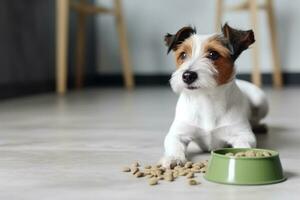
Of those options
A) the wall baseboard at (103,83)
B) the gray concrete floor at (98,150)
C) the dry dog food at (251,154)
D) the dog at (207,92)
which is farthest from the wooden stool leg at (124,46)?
the dry dog food at (251,154)

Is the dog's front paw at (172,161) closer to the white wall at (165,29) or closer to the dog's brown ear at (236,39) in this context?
the dog's brown ear at (236,39)

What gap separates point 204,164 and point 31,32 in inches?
131

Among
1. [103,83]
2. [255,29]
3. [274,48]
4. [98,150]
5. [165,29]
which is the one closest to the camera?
[98,150]

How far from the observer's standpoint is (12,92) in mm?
4254

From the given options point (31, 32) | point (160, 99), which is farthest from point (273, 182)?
point (31, 32)

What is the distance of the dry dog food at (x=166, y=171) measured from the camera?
1358 millimetres

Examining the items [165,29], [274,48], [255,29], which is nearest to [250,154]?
[255,29]

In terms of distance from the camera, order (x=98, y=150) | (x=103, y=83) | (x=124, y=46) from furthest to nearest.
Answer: (x=103, y=83) < (x=124, y=46) < (x=98, y=150)

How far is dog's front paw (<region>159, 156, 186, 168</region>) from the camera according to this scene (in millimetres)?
1491

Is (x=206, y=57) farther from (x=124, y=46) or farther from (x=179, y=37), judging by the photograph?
(x=124, y=46)

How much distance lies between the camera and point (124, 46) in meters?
5.38

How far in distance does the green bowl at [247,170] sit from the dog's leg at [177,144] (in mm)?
197

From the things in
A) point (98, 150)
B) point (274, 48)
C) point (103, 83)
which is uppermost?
point (274, 48)

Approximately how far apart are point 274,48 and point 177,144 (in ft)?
12.0
